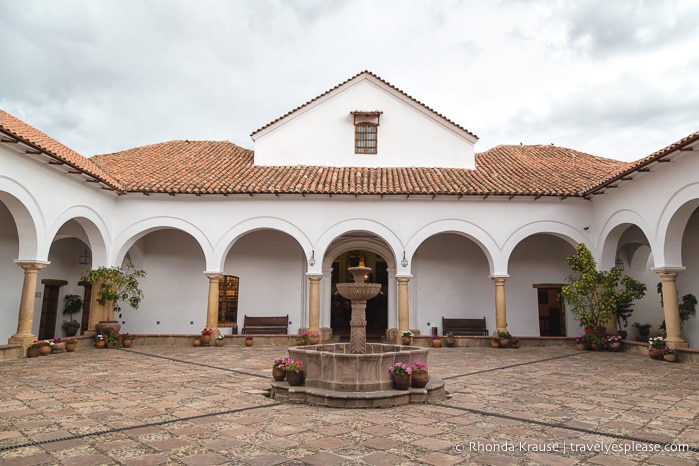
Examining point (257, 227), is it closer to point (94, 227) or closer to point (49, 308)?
point (94, 227)

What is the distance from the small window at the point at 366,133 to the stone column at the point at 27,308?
1018 cm

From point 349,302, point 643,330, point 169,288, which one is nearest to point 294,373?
point 169,288

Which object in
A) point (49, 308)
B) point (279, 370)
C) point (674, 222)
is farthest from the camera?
point (49, 308)

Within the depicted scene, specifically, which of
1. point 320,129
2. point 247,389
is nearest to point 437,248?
point 320,129

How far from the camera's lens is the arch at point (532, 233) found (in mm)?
14195

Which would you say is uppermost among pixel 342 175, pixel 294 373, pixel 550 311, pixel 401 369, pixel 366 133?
pixel 366 133

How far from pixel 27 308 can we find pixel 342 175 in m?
9.39

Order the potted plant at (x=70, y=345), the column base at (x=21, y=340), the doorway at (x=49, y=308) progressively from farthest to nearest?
1. the doorway at (x=49, y=308)
2. the potted plant at (x=70, y=345)
3. the column base at (x=21, y=340)

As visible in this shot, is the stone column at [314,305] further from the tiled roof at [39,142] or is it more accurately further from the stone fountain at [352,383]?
the stone fountain at [352,383]

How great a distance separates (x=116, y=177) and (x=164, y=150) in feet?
13.1

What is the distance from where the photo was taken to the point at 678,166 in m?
10.2

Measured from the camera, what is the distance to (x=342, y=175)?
15.2m

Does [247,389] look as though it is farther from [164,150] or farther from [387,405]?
[164,150]

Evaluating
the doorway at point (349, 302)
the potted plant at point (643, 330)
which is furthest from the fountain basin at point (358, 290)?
the potted plant at point (643, 330)
